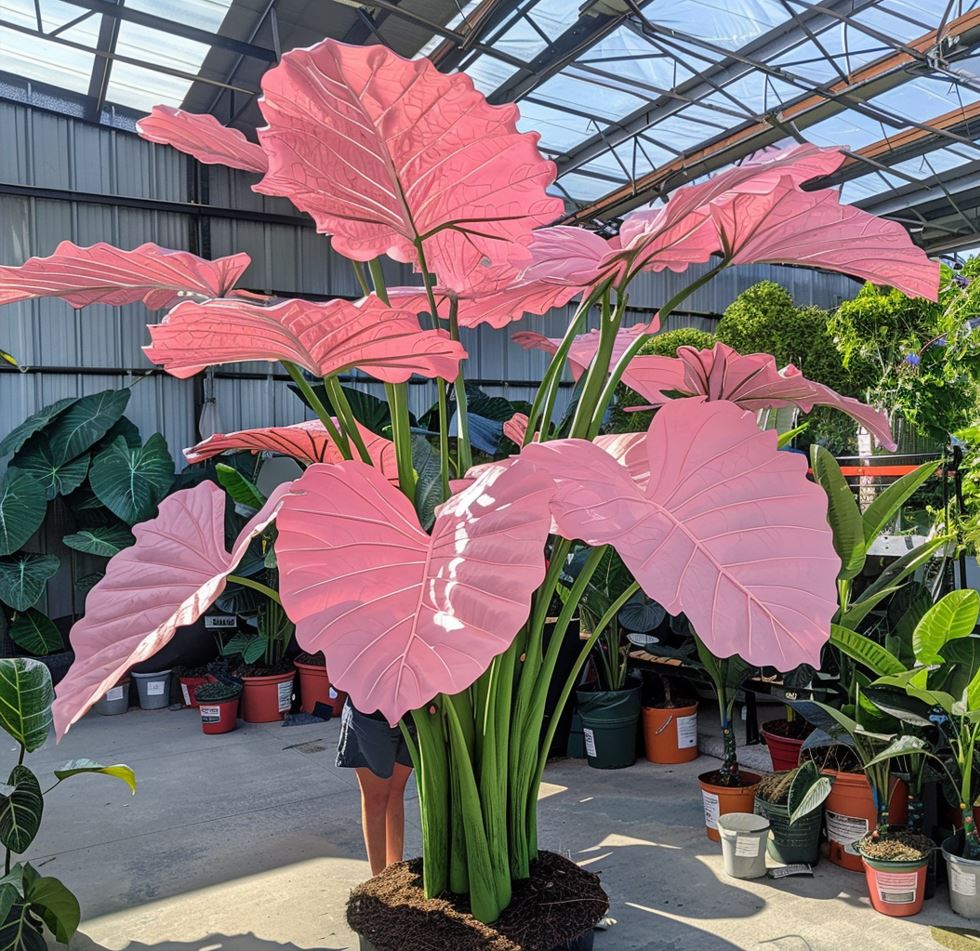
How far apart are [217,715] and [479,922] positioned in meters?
3.85

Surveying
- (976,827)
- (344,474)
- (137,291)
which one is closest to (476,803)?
(344,474)

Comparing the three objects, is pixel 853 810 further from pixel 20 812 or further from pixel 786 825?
pixel 20 812

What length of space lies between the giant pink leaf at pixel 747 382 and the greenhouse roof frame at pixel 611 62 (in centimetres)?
507

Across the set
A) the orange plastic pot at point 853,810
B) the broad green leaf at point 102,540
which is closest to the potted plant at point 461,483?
the orange plastic pot at point 853,810

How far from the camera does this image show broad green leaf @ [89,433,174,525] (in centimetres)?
621

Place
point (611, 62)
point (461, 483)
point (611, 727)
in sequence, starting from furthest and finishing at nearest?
1. point (611, 62)
2. point (611, 727)
3. point (461, 483)

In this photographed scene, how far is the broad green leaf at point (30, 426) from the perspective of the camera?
6.41m

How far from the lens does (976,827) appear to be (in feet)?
8.86

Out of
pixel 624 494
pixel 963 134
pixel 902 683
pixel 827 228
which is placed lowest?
pixel 902 683

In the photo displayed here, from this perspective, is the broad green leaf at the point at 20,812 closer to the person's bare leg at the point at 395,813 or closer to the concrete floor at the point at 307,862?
the concrete floor at the point at 307,862

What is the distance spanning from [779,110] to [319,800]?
7.14 metres

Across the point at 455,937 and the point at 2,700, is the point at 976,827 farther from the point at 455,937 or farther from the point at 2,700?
the point at 2,700

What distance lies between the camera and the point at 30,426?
256 inches

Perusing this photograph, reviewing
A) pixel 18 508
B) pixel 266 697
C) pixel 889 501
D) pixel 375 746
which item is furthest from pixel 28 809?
pixel 18 508
